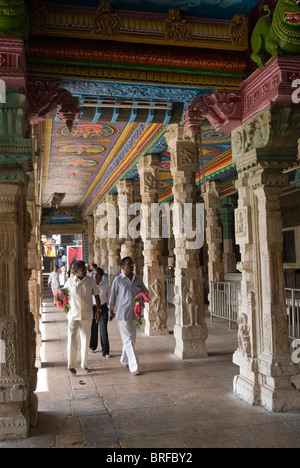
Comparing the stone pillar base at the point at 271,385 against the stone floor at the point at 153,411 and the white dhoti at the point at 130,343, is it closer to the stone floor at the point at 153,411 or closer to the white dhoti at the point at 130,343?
the stone floor at the point at 153,411

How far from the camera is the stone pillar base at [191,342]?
23.9 ft

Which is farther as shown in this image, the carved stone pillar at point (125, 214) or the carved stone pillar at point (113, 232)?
the carved stone pillar at point (113, 232)


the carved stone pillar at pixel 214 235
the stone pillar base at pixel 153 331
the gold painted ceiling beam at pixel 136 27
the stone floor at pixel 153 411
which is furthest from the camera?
the carved stone pillar at pixel 214 235

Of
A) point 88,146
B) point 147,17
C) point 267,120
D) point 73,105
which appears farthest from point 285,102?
point 88,146

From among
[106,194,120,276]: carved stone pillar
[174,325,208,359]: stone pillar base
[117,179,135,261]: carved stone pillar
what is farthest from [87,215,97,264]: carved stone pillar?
[174,325,208,359]: stone pillar base

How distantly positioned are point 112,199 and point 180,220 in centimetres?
768

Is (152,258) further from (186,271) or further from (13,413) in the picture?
(13,413)

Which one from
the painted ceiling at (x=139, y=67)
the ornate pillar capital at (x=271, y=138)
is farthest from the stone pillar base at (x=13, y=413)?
the ornate pillar capital at (x=271, y=138)

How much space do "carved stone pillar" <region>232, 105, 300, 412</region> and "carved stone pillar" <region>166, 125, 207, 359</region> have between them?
2.20 m

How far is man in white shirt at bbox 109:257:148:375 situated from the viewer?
6367 mm

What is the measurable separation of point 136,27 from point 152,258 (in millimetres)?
5843

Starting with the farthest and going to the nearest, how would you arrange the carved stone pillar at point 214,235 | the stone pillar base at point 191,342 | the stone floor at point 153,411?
the carved stone pillar at point 214,235, the stone pillar base at point 191,342, the stone floor at point 153,411

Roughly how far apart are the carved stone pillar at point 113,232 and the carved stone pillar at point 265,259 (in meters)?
9.59

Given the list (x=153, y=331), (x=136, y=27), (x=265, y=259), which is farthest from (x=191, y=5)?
(x=153, y=331)
